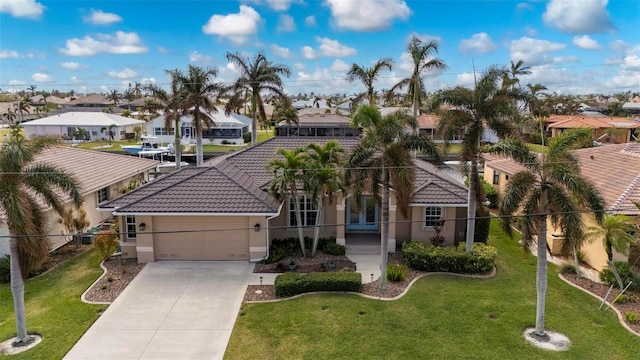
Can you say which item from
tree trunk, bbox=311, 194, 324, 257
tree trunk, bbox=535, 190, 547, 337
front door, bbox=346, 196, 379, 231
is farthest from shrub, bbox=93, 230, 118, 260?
tree trunk, bbox=535, 190, 547, 337

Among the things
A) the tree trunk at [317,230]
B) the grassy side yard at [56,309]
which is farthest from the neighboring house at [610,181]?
the grassy side yard at [56,309]

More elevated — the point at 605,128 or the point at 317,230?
the point at 605,128

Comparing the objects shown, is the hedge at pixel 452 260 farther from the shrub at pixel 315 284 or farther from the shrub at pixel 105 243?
the shrub at pixel 105 243

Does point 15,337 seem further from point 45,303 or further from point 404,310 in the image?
point 404,310

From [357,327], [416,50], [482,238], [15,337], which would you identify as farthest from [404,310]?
[416,50]

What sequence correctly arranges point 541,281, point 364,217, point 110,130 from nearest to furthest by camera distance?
point 541,281, point 364,217, point 110,130

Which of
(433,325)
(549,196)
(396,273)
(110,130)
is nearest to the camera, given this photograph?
(549,196)

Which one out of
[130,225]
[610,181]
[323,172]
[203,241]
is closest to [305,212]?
[323,172]

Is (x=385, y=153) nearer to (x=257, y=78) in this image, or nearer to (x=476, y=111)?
(x=476, y=111)
